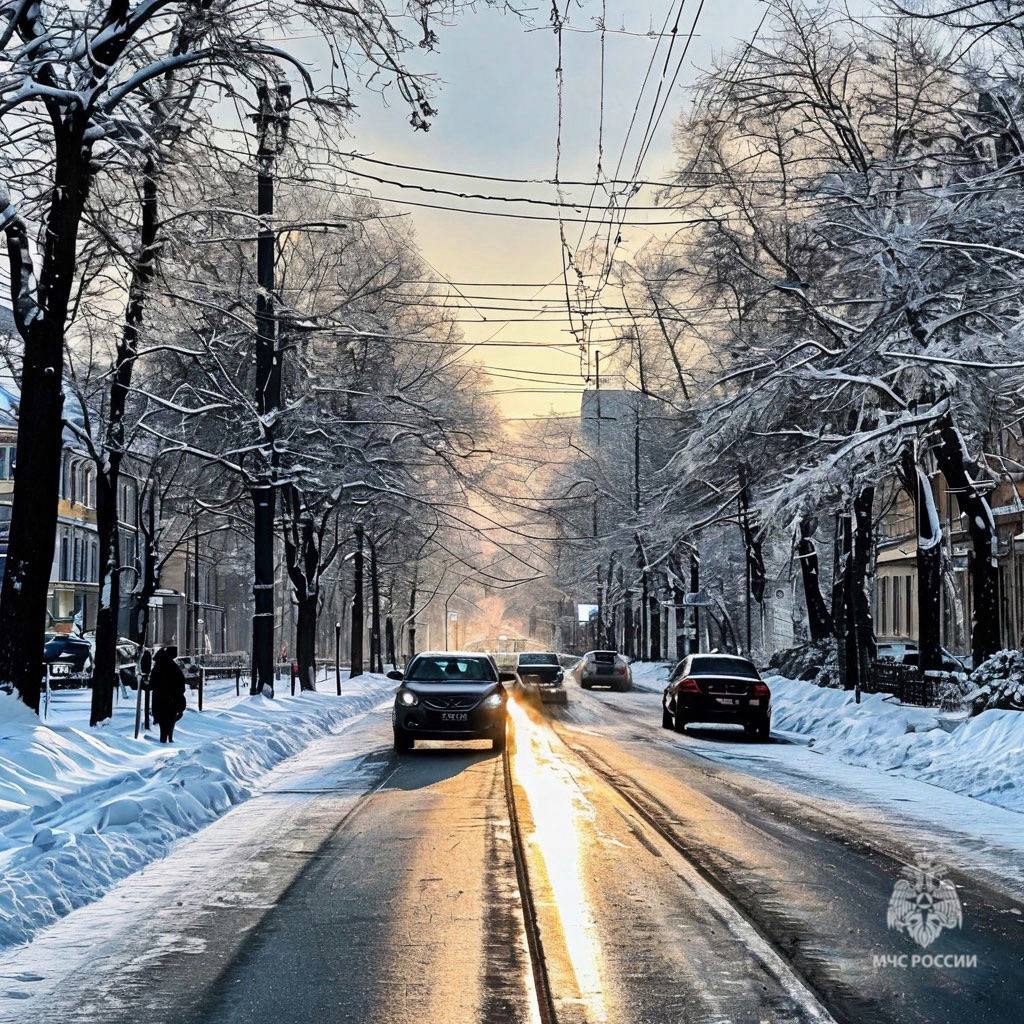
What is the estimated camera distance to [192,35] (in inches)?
629

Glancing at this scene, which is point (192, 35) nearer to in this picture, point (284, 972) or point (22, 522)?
point (22, 522)

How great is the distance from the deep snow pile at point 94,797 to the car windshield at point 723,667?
8.83 meters

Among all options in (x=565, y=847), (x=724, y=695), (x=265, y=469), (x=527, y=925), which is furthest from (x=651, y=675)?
(x=527, y=925)

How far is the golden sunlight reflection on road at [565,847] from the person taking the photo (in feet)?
25.0

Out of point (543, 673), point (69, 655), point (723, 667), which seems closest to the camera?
point (723, 667)

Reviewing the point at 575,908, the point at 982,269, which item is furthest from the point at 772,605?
the point at 575,908

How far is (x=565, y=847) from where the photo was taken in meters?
12.5

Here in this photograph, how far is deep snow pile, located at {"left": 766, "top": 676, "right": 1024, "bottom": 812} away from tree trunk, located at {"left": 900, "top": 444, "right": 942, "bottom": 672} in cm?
130

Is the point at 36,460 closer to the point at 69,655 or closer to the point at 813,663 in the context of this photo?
the point at 813,663

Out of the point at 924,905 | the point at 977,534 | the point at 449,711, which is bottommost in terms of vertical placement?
the point at 924,905

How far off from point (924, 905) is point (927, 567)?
66.7ft

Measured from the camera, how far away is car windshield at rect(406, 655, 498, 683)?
24828mm

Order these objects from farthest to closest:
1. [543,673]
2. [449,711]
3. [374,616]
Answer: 1. [374,616]
2. [543,673]
3. [449,711]

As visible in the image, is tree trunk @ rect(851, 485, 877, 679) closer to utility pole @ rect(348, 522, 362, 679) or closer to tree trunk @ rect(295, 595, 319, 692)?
tree trunk @ rect(295, 595, 319, 692)
